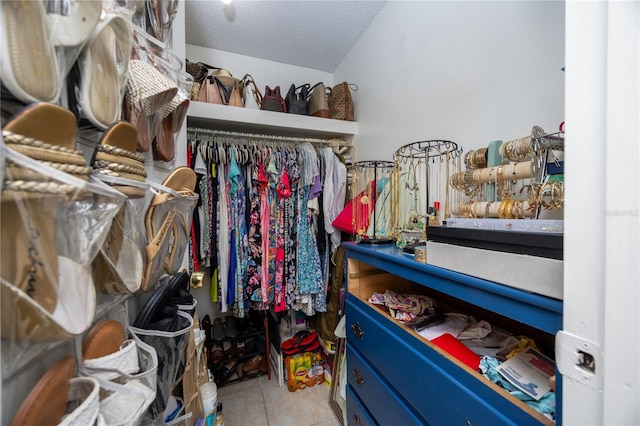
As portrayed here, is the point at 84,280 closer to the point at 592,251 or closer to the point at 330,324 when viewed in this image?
the point at 592,251

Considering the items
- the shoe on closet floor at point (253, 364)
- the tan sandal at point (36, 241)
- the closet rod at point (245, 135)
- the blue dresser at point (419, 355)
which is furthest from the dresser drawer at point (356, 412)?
the closet rod at point (245, 135)

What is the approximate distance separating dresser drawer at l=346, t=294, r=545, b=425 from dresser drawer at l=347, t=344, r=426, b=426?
3 cm

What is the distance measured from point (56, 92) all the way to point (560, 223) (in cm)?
83

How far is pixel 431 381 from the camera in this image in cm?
68

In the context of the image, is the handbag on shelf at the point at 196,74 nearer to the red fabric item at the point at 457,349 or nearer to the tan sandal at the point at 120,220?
the tan sandal at the point at 120,220

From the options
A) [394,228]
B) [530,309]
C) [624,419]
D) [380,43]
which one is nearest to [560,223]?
[530,309]

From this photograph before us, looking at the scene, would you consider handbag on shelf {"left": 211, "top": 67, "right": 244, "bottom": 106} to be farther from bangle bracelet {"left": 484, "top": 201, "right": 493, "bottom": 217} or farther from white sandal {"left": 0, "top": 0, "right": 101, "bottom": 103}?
bangle bracelet {"left": 484, "top": 201, "right": 493, "bottom": 217}

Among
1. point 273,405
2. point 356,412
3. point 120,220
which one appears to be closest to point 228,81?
point 120,220

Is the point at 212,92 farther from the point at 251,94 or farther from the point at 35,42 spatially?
the point at 35,42

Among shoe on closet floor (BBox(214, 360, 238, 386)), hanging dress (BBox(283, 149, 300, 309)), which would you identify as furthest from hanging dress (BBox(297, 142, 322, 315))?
shoe on closet floor (BBox(214, 360, 238, 386))

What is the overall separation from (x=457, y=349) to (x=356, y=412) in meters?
0.70

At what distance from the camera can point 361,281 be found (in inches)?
45.4

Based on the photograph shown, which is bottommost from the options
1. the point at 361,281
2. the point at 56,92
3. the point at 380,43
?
the point at 361,281

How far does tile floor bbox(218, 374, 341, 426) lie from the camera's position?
1.48 m
